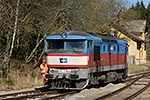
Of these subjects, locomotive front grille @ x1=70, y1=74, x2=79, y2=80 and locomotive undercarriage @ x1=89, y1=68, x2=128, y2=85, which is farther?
locomotive undercarriage @ x1=89, y1=68, x2=128, y2=85

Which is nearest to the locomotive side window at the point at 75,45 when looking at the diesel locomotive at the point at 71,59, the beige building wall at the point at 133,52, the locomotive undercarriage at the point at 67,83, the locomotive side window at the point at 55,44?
the diesel locomotive at the point at 71,59

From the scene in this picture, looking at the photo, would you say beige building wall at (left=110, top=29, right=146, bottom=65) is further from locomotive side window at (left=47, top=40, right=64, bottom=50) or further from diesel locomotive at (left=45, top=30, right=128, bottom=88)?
locomotive side window at (left=47, top=40, right=64, bottom=50)

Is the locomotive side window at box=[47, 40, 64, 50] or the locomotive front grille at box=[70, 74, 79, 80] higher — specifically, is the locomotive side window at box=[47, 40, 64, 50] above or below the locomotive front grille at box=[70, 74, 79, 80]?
above

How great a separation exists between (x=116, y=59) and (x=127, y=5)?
72.3 ft

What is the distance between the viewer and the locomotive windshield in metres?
12.8

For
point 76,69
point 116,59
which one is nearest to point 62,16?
point 116,59

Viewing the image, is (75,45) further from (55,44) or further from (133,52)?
(133,52)

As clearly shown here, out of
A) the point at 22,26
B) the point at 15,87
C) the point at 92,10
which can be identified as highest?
the point at 92,10

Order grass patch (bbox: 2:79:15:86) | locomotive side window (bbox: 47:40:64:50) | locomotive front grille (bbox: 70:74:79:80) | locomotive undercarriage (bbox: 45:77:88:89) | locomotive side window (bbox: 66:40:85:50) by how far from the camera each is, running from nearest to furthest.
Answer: locomotive front grille (bbox: 70:74:79:80)
locomotive side window (bbox: 66:40:85:50)
locomotive undercarriage (bbox: 45:77:88:89)
locomotive side window (bbox: 47:40:64:50)
grass patch (bbox: 2:79:15:86)

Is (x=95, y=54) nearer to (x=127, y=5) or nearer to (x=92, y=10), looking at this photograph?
(x=92, y=10)

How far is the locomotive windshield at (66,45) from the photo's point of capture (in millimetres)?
12766

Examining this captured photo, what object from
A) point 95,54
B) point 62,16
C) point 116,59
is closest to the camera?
point 95,54

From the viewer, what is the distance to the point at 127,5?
37625 mm

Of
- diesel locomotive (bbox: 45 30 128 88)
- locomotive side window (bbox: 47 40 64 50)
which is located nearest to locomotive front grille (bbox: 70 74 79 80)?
diesel locomotive (bbox: 45 30 128 88)
